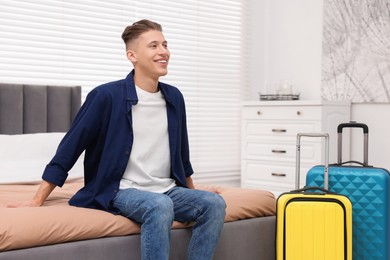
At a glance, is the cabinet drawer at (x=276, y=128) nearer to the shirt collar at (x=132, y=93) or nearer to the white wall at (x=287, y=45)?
the white wall at (x=287, y=45)

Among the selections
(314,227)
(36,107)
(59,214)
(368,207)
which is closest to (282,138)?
(36,107)

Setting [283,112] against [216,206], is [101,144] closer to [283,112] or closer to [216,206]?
[216,206]

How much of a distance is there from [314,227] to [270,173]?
238 centimetres

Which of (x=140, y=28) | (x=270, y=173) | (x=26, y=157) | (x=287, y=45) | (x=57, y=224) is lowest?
(x=270, y=173)

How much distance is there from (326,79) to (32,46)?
2.33 meters

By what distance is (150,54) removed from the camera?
241cm

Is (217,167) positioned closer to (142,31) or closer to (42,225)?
(142,31)

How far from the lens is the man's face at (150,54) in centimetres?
241

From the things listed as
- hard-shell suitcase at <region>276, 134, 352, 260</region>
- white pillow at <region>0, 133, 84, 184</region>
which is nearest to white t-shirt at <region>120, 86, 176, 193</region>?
hard-shell suitcase at <region>276, 134, 352, 260</region>

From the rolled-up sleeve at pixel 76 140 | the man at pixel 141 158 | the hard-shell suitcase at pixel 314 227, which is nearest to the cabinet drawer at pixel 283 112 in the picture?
the hard-shell suitcase at pixel 314 227

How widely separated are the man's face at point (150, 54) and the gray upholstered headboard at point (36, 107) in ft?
5.82

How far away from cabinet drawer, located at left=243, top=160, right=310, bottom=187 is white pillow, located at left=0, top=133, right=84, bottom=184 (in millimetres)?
1776

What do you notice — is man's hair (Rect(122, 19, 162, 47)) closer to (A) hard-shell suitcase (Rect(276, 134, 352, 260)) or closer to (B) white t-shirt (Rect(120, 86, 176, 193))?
(B) white t-shirt (Rect(120, 86, 176, 193))

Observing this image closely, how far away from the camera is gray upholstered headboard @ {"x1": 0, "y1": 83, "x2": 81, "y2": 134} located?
3.94 meters
